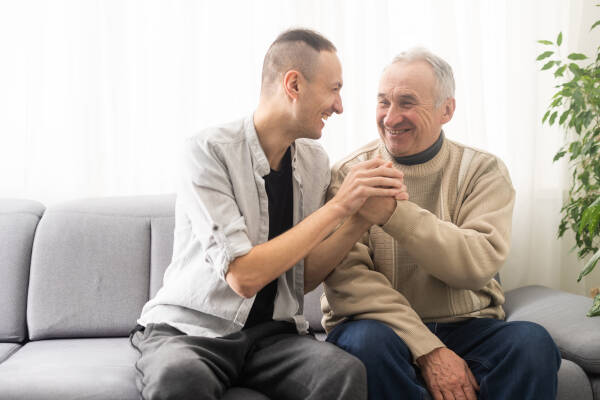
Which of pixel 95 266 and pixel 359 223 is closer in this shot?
pixel 359 223

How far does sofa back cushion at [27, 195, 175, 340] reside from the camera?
6.70 feet

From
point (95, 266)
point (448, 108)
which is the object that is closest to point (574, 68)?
point (448, 108)

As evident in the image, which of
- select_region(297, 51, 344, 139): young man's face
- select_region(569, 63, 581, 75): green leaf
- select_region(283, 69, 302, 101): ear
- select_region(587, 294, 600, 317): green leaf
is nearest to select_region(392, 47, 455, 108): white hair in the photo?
select_region(297, 51, 344, 139): young man's face

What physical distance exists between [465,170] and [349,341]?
0.64 meters

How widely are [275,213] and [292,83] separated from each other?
0.37 m

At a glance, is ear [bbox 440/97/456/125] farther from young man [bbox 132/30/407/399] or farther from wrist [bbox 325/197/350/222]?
wrist [bbox 325/197/350/222]

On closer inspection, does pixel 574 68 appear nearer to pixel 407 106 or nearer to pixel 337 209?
A: pixel 407 106

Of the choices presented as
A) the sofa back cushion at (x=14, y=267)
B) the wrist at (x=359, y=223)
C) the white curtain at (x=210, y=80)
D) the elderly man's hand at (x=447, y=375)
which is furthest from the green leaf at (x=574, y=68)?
the sofa back cushion at (x=14, y=267)

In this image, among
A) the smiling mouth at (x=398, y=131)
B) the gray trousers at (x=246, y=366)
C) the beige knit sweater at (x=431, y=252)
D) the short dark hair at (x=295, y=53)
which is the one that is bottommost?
the gray trousers at (x=246, y=366)

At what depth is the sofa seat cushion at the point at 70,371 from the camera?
4.97ft

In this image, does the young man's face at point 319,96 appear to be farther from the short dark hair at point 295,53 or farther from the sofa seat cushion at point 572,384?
the sofa seat cushion at point 572,384

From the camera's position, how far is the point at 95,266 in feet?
6.83

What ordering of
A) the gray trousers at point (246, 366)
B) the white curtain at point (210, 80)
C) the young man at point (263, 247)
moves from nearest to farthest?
1. the gray trousers at point (246, 366)
2. the young man at point (263, 247)
3. the white curtain at point (210, 80)

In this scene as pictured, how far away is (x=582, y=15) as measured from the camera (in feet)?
8.61
